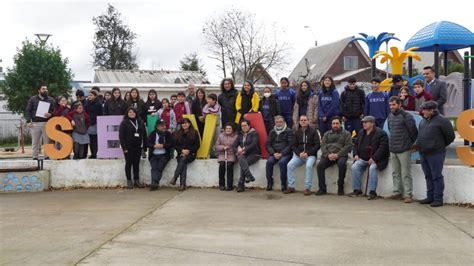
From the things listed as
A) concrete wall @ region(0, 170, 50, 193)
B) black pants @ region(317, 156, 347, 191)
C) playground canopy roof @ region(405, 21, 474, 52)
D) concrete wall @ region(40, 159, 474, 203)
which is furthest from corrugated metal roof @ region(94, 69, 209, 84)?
black pants @ region(317, 156, 347, 191)

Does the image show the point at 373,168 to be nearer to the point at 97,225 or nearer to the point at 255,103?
the point at 255,103

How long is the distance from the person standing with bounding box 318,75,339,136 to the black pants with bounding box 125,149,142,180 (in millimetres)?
3986

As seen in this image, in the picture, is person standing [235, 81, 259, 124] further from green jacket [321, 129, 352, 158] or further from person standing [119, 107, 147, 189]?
person standing [119, 107, 147, 189]

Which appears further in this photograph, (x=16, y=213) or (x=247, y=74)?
(x=247, y=74)

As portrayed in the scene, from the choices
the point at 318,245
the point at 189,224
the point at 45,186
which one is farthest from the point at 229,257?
the point at 45,186

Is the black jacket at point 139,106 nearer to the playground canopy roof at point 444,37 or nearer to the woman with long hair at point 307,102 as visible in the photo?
the woman with long hair at point 307,102

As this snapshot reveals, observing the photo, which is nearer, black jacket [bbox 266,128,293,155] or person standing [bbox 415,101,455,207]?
person standing [bbox 415,101,455,207]

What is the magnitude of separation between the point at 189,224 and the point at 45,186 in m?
5.15

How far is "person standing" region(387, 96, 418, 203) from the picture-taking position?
8.34 m

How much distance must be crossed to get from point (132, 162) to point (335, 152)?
435 centimetres

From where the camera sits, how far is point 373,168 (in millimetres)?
8727

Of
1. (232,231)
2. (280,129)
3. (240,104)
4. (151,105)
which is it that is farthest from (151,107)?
(232,231)

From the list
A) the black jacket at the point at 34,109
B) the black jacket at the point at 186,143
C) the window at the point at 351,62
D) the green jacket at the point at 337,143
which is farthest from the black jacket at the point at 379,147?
the window at the point at 351,62

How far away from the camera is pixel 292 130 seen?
31.7ft
